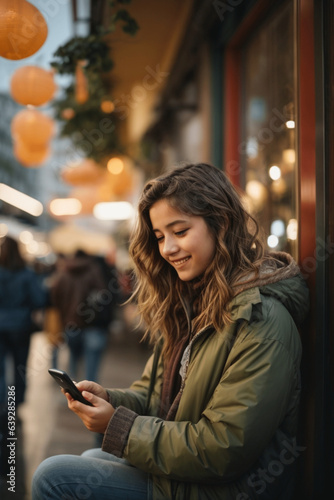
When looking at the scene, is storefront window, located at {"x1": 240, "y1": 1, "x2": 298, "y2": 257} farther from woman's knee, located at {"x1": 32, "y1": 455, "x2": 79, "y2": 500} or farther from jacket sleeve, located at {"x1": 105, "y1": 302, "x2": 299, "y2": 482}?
woman's knee, located at {"x1": 32, "y1": 455, "x2": 79, "y2": 500}

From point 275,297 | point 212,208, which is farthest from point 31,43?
point 275,297

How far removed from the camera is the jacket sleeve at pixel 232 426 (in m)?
1.47

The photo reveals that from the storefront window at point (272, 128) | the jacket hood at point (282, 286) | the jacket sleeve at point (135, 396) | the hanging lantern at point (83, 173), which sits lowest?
the jacket sleeve at point (135, 396)

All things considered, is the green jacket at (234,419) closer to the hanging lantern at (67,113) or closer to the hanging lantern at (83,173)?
the hanging lantern at (67,113)

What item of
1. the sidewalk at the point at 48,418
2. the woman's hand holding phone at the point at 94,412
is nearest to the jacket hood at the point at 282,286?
the woman's hand holding phone at the point at 94,412

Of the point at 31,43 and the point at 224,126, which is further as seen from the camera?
the point at 224,126

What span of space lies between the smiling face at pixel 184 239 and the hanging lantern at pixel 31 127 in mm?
3093

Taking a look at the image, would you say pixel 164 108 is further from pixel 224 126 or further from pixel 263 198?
pixel 263 198

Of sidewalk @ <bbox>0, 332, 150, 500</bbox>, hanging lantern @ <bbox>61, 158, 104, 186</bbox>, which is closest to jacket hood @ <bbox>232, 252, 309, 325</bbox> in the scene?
sidewalk @ <bbox>0, 332, 150, 500</bbox>

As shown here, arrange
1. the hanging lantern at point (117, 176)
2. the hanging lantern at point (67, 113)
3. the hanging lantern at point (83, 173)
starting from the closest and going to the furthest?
the hanging lantern at point (67, 113)
the hanging lantern at point (83, 173)
the hanging lantern at point (117, 176)

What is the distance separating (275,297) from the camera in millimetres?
1672

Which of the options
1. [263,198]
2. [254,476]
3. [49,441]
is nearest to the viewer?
[254,476]

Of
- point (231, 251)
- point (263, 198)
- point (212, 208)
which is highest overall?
point (263, 198)

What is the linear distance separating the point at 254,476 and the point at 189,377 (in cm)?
39
